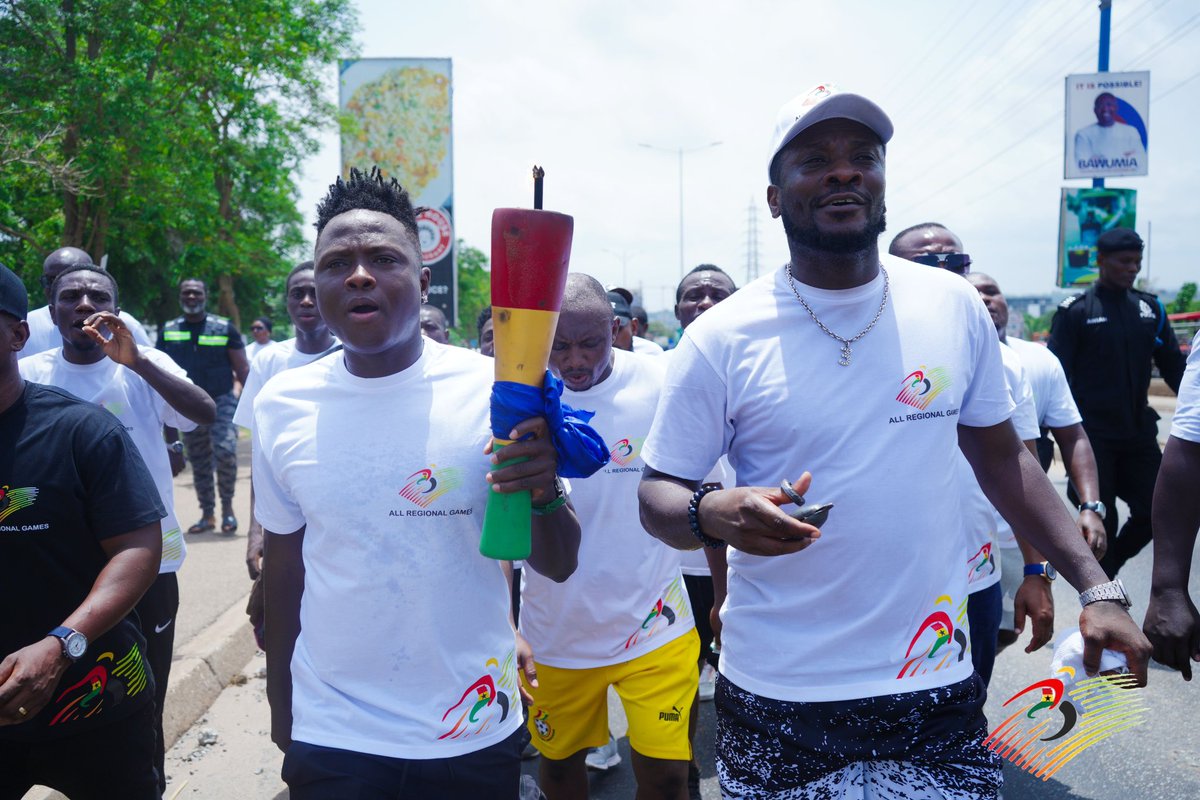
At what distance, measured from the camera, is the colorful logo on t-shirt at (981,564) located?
3.95m

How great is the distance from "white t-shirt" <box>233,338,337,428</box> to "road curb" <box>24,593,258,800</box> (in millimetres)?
1417

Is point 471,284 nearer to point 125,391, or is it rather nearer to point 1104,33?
point 1104,33

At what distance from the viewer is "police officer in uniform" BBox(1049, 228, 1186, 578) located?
6.60 metres

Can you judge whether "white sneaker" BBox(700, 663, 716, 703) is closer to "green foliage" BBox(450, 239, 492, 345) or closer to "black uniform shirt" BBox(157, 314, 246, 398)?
"black uniform shirt" BBox(157, 314, 246, 398)

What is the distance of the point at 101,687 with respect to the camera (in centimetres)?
301

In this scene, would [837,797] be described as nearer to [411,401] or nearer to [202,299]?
[411,401]

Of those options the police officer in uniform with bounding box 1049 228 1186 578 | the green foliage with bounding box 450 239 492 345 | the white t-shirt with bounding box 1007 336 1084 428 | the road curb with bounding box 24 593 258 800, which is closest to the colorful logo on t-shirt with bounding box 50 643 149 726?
the road curb with bounding box 24 593 258 800

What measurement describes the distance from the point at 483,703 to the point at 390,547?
46cm

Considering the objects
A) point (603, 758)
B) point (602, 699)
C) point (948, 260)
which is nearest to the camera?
point (602, 699)

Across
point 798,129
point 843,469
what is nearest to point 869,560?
point 843,469

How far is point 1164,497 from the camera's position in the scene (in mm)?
3039

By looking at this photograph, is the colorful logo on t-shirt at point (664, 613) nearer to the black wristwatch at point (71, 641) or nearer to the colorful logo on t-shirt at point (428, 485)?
the colorful logo on t-shirt at point (428, 485)

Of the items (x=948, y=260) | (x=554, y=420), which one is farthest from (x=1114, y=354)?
(x=554, y=420)

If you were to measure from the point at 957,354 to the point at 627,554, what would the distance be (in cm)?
173
